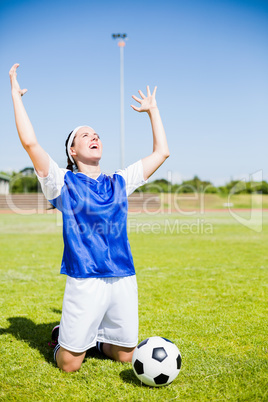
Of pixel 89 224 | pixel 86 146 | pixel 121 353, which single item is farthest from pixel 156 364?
pixel 86 146

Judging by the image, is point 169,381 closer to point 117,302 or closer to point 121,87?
point 117,302

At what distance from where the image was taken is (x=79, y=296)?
125 inches

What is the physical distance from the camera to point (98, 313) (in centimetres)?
323

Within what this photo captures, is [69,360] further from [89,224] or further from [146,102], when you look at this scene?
[146,102]

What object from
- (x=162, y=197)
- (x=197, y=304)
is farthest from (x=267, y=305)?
(x=162, y=197)

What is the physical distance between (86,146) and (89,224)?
722 millimetres

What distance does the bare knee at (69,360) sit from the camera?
3258 mm

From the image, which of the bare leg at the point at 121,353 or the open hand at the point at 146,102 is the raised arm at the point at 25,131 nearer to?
the open hand at the point at 146,102

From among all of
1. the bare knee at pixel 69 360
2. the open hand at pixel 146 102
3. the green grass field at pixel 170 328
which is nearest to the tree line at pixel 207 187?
the green grass field at pixel 170 328

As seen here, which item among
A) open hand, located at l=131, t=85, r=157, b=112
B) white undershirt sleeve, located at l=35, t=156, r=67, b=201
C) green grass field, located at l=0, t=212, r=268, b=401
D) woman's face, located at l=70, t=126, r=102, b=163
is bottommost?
green grass field, located at l=0, t=212, r=268, b=401

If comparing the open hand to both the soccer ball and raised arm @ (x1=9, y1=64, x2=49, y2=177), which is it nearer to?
raised arm @ (x1=9, y1=64, x2=49, y2=177)

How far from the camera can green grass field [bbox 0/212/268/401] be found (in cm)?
301

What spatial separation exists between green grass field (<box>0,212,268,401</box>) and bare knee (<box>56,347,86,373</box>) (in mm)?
70

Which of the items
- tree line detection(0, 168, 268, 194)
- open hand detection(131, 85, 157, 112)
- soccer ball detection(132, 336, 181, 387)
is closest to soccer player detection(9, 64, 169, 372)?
soccer ball detection(132, 336, 181, 387)
